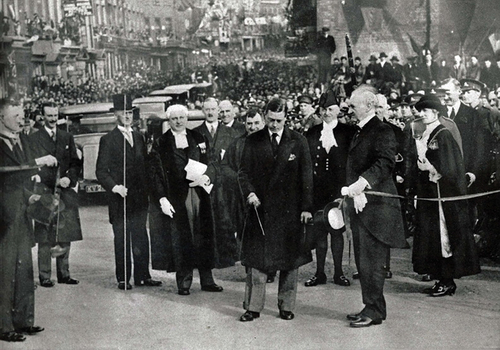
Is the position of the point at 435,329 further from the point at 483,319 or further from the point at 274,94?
the point at 274,94

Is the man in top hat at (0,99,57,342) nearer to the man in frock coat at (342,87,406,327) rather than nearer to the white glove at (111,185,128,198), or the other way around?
the white glove at (111,185,128,198)

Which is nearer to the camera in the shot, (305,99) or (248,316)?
(248,316)

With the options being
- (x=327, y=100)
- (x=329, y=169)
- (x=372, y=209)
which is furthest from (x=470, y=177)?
(x=372, y=209)

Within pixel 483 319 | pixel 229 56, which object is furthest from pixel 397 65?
pixel 483 319

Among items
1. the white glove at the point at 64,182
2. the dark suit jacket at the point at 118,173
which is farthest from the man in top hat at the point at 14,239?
the dark suit jacket at the point at 118,173

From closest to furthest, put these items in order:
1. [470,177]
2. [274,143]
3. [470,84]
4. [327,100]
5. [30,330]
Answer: [30,330], [274,143], [327,100], [470,177], [470,84]

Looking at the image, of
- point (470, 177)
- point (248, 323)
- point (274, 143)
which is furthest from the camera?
point (470, 177)

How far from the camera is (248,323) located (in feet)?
15.5

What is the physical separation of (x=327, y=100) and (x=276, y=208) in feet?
4.57

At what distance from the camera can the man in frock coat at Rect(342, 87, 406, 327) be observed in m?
4.58

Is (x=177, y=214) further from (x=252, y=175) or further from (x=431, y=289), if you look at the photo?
(x=431, y=289)

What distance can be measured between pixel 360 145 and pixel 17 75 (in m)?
2.47

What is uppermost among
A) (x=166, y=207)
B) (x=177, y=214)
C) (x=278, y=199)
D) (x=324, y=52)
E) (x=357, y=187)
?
(x=324, y=52)

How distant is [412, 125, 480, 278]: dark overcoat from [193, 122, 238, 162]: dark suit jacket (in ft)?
5.83
